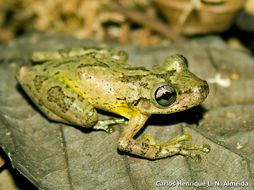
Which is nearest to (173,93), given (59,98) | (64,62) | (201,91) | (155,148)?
(201,91)

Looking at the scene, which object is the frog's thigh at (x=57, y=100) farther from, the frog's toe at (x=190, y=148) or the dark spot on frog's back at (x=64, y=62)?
the frog's toe at (x=190, y=148)

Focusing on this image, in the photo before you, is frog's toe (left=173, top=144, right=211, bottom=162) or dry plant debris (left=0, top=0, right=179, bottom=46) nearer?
frog's toe (left=173, top=144, right=211, bottom=162)

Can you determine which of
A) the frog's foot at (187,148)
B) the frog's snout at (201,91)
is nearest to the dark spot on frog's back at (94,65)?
the frog's snout at (201,91)

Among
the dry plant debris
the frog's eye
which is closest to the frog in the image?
the frog's eye

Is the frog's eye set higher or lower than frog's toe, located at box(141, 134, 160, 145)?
higher

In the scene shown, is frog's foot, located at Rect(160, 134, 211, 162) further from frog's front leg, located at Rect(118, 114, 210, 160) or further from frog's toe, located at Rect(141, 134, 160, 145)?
frog's toe, located at Rect(141, 134, 160, 145)

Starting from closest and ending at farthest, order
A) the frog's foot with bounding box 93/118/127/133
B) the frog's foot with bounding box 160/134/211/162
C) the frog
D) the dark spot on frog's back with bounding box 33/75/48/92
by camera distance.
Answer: the frog's foot with bounding box 160/134/211/162
the frog
the frog's foot with bounding box 93/118/127/133
the dark spot on frog's back with bounding box 33/75/48/92

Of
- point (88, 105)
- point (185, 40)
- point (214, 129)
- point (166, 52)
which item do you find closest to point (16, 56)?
point (88, 105)

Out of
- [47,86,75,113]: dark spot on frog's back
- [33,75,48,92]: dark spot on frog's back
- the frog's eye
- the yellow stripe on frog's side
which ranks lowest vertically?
the yellow stripe on frog's side

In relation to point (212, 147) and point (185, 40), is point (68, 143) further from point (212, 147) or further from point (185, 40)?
point (185, 40)
